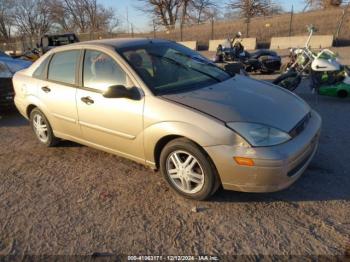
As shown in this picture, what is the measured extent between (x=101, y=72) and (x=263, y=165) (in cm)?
221

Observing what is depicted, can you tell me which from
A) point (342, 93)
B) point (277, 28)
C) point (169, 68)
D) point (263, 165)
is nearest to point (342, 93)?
A: point (342, 93)

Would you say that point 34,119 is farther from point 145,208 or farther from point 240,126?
point 240,126

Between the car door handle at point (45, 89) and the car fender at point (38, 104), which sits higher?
the car door handle at point (45, 89)

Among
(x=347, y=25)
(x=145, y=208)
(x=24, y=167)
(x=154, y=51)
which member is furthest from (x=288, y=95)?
(x=347, y=25)

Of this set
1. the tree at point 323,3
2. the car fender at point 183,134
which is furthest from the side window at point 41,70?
the tree at point 323,3

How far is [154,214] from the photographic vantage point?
10.4 feet


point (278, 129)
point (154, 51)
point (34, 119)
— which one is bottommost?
point (34, 119)

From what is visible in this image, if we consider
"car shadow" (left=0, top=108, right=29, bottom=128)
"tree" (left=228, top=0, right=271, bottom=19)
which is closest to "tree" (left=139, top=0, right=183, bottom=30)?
"tree" (left=228, top=0, right=271, bottom=19)

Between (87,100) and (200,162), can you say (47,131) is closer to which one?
(87,100)

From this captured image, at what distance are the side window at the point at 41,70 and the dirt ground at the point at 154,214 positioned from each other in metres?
1.34

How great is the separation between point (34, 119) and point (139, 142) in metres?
2.40

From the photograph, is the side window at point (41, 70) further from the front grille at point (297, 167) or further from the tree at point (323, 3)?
the tree at point (323, 3)

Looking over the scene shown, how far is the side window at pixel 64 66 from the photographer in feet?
13.8

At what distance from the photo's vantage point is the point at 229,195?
11.1 ft
